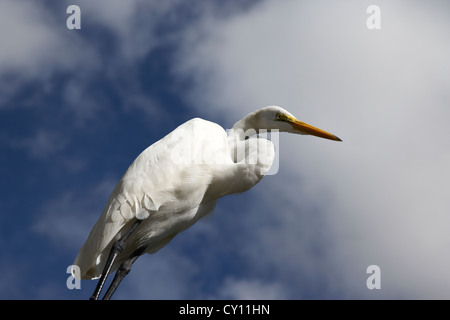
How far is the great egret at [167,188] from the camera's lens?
391 centimetres

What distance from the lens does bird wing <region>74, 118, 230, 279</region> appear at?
154 inches

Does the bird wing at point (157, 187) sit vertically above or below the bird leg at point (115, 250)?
above

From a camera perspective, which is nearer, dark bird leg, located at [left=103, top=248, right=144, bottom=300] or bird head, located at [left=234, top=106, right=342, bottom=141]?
dark bird leg, located at [left=103, top=248, right=144, bottom=300]

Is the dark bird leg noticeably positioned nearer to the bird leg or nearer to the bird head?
the bird leg

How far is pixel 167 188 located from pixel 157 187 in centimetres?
9

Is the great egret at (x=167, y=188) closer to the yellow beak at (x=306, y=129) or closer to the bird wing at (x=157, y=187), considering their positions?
the bird wing at (x=157, y=187)

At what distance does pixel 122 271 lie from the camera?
411 cm

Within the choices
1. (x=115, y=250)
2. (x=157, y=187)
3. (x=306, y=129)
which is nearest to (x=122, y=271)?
(x=115, y=250)

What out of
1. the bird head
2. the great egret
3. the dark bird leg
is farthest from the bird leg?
the bird head

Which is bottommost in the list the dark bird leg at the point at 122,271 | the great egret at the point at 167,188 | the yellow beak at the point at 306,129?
the dark bird leg at the point at 122,271

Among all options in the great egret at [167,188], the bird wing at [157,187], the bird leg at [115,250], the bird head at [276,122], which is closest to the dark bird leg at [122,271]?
the great egret at [167,188]
